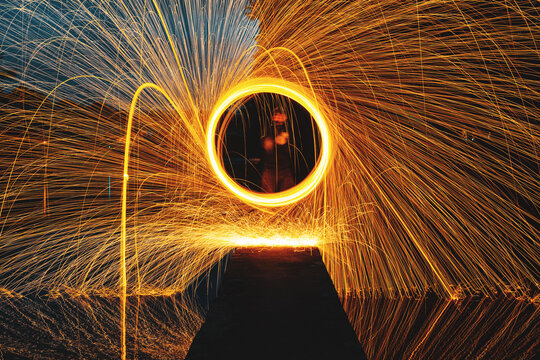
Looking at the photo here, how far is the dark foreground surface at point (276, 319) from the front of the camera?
172 cm

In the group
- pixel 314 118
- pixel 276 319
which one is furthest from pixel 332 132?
pixel 276 319

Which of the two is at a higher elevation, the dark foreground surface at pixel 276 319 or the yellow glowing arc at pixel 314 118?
the yellow glowing arc at pixel 314 118

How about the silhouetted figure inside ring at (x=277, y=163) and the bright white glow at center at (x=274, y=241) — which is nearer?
the bright white glow at center at (x=274, y=241)

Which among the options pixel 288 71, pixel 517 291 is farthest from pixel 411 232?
pixel 288 71

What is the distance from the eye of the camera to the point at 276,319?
201 centimetres

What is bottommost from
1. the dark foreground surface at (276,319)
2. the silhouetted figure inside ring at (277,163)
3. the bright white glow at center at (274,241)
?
the bright white glow at center at (274,241)

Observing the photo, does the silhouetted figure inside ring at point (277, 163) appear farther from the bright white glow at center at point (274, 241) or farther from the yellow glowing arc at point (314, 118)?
the bright white glow at center at point (274, 241)

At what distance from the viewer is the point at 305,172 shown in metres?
9.46

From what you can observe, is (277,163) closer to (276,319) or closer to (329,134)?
(329,134)

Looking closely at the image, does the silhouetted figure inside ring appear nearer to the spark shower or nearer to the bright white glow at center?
the spark shower

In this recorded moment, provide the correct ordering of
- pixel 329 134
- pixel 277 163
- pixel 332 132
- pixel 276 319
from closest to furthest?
pixel 276 319 → pixel 329 134 → pixel 332 132 → pixel 277 163

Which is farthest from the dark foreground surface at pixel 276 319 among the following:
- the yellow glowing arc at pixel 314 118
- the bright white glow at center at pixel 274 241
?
the yellow glowing arc at pixel 314 118

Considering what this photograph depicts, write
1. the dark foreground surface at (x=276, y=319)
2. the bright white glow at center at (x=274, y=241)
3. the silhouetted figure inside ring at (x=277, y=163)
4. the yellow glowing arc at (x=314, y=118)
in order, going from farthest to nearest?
the silhouetted figure inside ring at (x=277, y=163) → the yellow glowing arc at (x=314, y=118) → the bright white glow at center at (x=274, y=241) → the dark foreground surface at (x=276, y=319)

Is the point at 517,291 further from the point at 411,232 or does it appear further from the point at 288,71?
the point at 288,71
